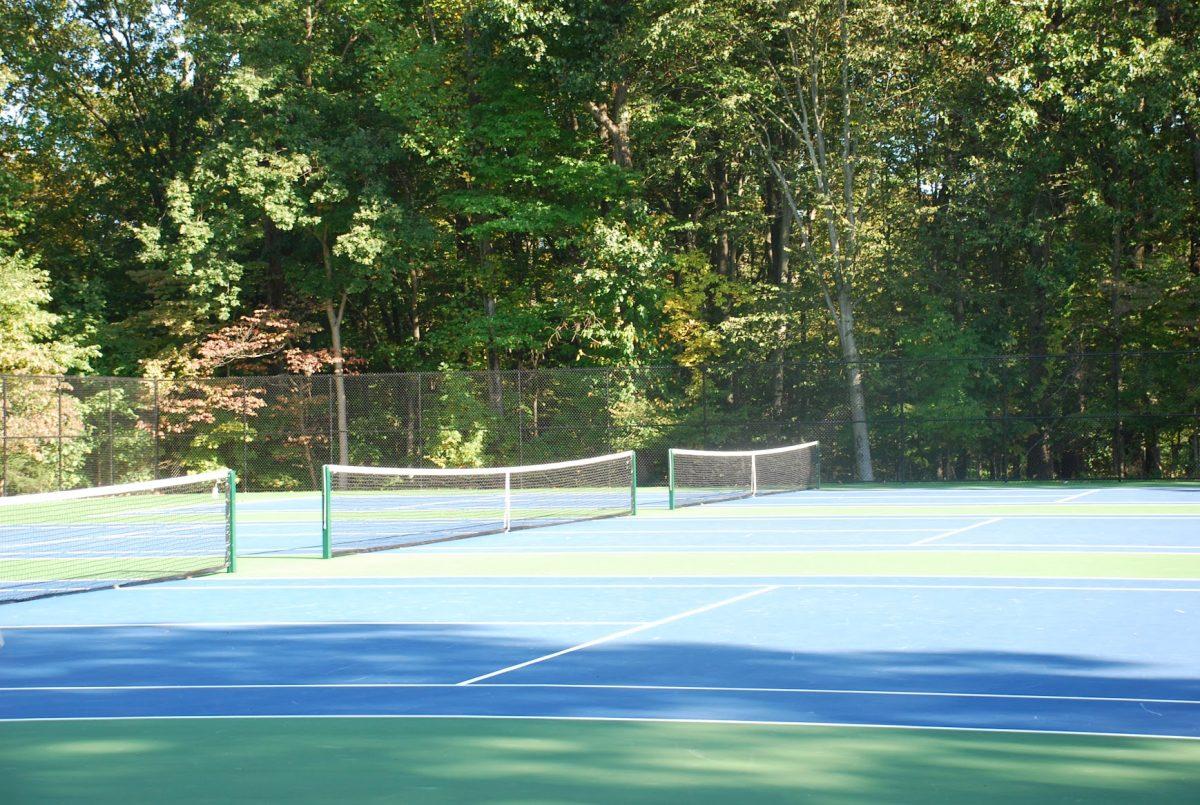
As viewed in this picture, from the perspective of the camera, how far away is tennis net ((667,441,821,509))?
93.6 ft

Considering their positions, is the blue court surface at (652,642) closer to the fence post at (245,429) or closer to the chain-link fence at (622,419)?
the chain-link fence at (622,419)

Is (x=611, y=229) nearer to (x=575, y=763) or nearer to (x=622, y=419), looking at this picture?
(x=622, y=419)

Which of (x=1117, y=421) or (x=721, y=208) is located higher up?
(x=721, y=208)

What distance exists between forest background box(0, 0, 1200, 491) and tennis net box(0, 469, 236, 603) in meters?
4.53

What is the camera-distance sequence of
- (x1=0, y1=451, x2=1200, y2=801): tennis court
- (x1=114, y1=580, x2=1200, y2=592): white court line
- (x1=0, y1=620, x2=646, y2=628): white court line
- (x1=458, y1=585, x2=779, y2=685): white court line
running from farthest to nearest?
(x1=114, y1=580, x2=1200, y2=592): white court line
(x1=0, y1=620, x2=646, y2=628): white court line
(x1=458, y1=585, x2=779, y2=685): white court line
(x1=0, y1=451, x2=1200, y2=801): tennis court

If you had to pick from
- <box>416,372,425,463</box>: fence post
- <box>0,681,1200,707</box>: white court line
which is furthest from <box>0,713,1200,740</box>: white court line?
<box>416,372,425,463</box>: fence post

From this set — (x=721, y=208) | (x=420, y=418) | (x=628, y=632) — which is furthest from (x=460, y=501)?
(x=628, y=632)

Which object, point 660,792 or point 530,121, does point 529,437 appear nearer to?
point 530,121

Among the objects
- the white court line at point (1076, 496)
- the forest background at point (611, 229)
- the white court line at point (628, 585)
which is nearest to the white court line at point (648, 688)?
the white court line at point (628, 585)

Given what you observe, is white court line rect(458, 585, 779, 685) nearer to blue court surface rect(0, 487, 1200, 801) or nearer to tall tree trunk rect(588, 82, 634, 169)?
blue court surface rect(0, 487, 1200, 801)

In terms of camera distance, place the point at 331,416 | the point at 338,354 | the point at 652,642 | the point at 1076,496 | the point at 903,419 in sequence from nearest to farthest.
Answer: the point at 652,642
the point at 1076,496
the point at 903,419
the point at 331,416
the point at 338,354

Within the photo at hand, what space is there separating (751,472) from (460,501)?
636 cm

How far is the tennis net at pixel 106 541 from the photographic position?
47.0ft

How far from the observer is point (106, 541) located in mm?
20484
